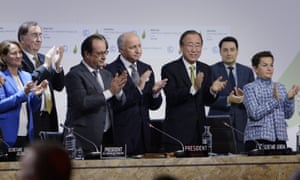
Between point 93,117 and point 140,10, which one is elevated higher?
point 140,10

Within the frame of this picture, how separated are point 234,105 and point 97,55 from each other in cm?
163

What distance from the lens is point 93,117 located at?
5.88 m

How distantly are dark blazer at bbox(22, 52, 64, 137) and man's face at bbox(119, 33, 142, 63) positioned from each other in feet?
2.21

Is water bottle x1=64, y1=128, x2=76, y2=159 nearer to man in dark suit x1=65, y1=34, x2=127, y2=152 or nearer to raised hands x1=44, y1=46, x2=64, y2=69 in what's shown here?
man in dark suit x1=65, y1=34, x2=127, y2=152

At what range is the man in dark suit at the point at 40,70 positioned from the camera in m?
6.02

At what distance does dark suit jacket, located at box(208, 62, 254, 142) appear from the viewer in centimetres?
669

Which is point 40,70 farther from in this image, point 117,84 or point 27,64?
point 117,84

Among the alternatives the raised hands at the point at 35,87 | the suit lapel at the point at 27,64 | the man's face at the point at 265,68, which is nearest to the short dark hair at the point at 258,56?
the man's face at the point at 265,68

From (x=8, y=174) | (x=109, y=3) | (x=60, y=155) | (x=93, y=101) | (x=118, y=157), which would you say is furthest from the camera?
(x=109, y=3)

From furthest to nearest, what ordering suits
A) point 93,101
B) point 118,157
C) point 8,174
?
point 93,101
point 118,157
point 8,174

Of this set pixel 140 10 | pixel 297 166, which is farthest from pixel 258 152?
pixel 140 10

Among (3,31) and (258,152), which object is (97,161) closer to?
(258,152)

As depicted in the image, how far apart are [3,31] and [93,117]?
1286 mm

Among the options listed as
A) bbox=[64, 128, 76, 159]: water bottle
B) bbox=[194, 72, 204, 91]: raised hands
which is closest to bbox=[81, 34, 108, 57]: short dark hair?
bbox=[194, 72, 204, 91]: raised hands
